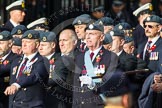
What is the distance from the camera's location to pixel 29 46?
12.9m

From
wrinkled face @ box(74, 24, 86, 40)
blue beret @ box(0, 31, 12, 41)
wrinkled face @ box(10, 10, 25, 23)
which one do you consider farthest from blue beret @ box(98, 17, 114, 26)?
wrinkled face @ box(10, 10, 25, 23)

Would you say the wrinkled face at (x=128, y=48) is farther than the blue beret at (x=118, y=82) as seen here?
Yes

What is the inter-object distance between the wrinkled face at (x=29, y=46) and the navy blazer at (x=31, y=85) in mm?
112

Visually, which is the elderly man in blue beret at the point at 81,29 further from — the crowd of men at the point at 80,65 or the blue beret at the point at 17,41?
the blue beret at the point at 17,41

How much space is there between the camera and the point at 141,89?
13602 millimetres

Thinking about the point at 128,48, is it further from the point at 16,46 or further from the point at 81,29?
the point at 16,46

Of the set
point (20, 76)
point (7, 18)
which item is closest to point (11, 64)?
point (20, 76)

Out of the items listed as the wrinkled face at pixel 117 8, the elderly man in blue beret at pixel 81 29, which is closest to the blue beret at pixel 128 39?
the elderly man in blue beret at pixel 81 29

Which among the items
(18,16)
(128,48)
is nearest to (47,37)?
(128,48)

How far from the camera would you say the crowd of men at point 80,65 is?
41.1ft

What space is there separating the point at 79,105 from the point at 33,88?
2.38 feet

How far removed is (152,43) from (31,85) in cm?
211

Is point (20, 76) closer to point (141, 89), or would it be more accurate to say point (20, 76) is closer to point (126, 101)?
point (141, 89)

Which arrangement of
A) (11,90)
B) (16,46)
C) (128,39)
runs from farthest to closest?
(16,46) < (128,39) < (11,90)
